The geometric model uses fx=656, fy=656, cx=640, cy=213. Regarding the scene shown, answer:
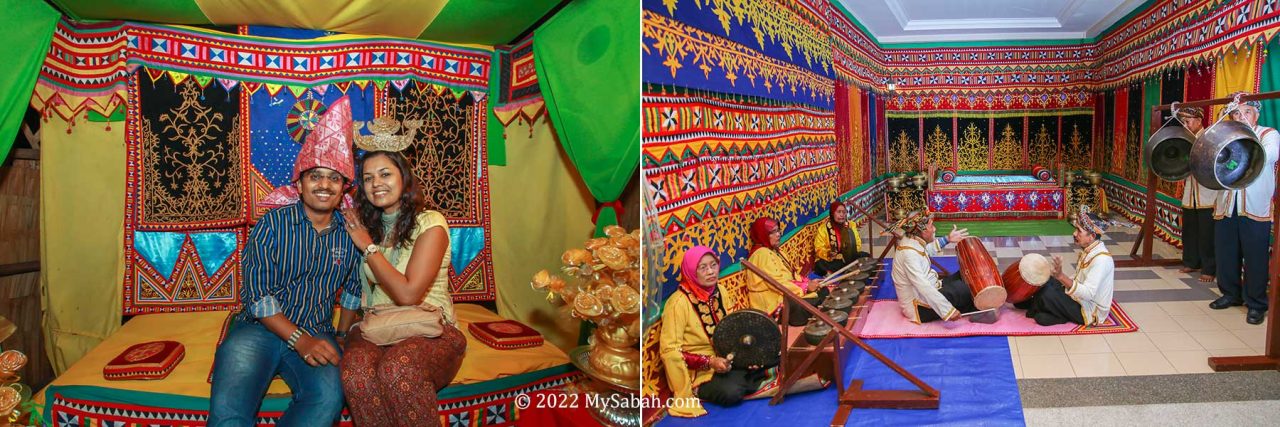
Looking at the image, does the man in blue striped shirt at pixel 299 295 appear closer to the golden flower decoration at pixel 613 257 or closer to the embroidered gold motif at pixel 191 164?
Answer: the embroidered gold motif at pixel 191 164

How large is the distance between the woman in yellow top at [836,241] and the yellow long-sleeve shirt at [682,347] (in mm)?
410

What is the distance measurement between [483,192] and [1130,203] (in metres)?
1.70

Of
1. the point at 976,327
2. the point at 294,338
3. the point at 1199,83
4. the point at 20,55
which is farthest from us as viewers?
the point at 976,327

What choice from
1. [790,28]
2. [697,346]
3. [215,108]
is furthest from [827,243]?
[215,108]

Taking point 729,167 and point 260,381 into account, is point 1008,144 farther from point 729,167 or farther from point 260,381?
point 260,381

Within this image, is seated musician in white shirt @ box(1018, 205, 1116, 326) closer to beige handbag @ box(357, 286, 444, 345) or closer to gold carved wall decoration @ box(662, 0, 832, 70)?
gold carved wall decoration @ box(662, 0, 832, 70)

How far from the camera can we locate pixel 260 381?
1385 mm

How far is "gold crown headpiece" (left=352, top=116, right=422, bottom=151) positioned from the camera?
56.9 inches

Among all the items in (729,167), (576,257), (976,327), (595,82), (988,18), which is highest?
(988,18)

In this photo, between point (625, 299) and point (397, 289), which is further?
point (625, 299)

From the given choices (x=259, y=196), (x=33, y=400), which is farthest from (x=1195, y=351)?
(x=33, y=400)

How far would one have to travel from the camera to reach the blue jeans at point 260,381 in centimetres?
131

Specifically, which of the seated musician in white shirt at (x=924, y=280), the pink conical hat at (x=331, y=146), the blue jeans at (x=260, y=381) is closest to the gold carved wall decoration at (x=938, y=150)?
the seated musician in white shirt at (x=924, y=280)

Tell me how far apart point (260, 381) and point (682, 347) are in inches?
37.7
